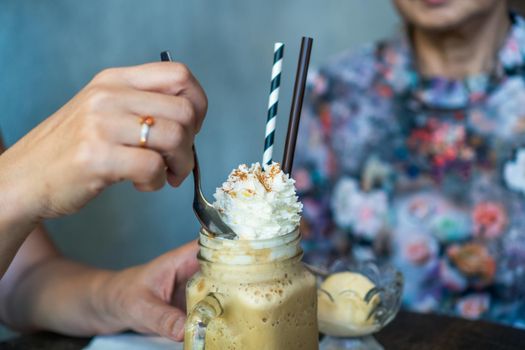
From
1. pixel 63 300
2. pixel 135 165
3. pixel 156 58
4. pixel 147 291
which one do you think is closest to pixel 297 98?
pixel 135 165

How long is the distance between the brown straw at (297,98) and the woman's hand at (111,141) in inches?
6.1

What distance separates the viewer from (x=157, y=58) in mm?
2234

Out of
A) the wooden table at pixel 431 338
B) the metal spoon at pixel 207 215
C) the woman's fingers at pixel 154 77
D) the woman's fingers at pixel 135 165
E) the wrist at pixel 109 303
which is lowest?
the wooden table at pixel 431 338

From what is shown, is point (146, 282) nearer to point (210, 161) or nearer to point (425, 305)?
point (425, 305)

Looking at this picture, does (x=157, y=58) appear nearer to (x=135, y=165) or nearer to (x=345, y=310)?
(x=345, y=310)

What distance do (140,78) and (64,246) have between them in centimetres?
167

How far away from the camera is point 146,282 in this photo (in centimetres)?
98

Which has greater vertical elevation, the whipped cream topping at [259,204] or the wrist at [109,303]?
the whipped cream topping at [259,204]

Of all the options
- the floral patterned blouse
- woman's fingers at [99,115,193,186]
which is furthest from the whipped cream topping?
the floral patterned blouse

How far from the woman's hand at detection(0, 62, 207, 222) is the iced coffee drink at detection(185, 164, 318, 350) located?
89 mm

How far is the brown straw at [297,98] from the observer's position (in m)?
0.78

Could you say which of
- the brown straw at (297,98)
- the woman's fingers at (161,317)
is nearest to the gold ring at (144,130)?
the brown straw at (297,98)

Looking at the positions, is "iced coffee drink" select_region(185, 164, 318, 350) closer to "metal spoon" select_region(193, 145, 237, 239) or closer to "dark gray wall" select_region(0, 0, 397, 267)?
"metal spoon" select_region(193, 145, 237, 239)

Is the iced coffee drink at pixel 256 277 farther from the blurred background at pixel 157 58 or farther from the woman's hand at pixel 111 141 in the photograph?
the blurred background at pixel 157 58
